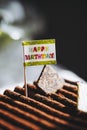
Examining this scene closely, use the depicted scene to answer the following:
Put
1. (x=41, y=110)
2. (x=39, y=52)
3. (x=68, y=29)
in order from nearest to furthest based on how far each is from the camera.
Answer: (x=41, y=110) → (x=39, y=52) → (x=68, y=29)

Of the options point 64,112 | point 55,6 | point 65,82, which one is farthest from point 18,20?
point 64,112

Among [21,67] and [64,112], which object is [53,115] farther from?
[21,67]

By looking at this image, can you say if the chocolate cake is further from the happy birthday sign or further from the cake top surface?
the happy birthday sign

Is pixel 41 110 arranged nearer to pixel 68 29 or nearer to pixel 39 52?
pixel 39 52

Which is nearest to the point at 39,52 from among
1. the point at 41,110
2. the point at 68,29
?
the point at 41,110

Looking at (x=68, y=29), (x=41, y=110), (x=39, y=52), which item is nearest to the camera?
(x=41, y=110)

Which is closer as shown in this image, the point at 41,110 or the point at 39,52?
the point at 41,110

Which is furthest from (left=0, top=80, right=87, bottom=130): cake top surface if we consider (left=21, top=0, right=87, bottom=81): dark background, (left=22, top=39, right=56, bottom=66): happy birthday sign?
(left=21, top=0, right=87, bottom=81): dark background

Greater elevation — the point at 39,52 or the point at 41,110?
the point at 39,52

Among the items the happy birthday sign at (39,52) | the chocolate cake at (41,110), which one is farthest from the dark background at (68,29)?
the chocolate cake at (41,110)
